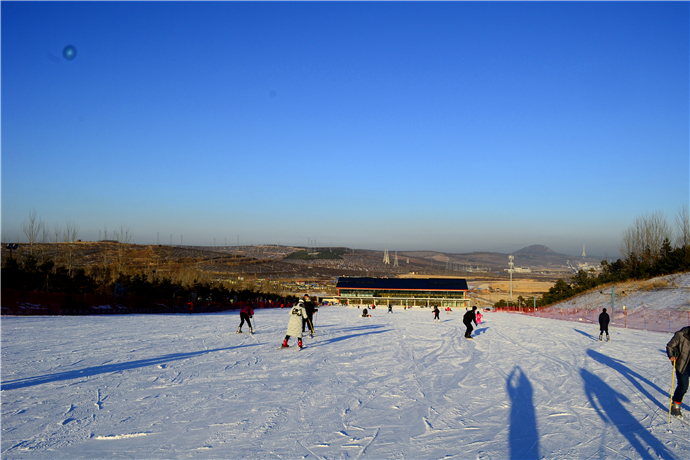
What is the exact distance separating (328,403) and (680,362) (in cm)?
565

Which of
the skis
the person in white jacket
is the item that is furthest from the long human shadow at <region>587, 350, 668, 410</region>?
the person in white jacket

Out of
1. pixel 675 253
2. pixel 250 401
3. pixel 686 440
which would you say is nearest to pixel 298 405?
pixel 250 401

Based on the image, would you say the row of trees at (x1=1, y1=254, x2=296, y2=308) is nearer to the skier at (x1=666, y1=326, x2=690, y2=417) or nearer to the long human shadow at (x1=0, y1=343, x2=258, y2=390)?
the long human shadow at (x1=0, y1=343, x2=258, y2=390)

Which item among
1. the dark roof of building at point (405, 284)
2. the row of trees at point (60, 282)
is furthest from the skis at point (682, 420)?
the dark roof of building at point (405, 284)

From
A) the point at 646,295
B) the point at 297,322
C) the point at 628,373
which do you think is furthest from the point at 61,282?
the point at 646,295

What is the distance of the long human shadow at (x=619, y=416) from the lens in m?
6.07

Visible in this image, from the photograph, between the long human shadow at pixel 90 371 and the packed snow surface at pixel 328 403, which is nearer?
the packed snow surface at pixel 328 403

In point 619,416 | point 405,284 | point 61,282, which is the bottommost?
point 405,284

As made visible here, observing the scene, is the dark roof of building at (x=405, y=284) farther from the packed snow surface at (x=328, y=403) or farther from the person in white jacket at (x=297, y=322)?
the person in white jacket at (x=297, y=322)

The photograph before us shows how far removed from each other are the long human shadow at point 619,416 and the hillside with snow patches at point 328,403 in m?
0.03

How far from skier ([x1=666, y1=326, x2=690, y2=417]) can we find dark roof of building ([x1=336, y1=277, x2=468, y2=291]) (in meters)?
80.4

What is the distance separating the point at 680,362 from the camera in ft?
24.3

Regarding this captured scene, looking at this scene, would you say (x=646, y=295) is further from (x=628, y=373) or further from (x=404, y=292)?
(x=404, y=292)

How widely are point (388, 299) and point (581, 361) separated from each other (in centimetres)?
7218
